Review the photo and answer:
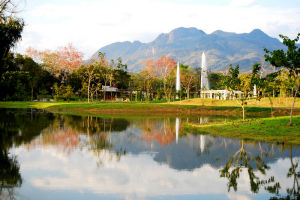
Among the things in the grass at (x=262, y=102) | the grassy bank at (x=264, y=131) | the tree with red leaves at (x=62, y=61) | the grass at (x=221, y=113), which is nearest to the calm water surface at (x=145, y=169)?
the grassy bank at (x=264, y=131)

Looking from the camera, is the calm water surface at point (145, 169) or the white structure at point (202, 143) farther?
the white structure at point (202, 143)

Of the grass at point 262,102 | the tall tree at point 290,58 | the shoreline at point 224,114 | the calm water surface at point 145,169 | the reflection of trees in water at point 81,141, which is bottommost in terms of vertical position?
the calm water surface at point 145,169

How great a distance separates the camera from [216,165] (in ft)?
41.3

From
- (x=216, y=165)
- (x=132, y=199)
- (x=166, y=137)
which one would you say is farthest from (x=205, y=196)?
(x=166, y=137)

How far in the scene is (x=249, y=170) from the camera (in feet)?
38.0

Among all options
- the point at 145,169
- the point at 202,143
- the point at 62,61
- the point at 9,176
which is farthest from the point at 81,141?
the point at 62,61

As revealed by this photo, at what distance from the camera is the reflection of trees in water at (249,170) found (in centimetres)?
977

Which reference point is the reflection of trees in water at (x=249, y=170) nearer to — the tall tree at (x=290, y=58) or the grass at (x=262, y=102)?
the tall tree at (x=290, y=58)

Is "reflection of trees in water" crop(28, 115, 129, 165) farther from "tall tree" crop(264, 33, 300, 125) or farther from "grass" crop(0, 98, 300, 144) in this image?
"tall tree" crop(264, 33, 300, 125)

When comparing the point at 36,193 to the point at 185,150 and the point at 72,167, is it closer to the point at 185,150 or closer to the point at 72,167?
the point at 72,167

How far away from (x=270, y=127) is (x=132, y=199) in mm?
15347

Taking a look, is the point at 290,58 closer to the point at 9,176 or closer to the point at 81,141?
the point at 81,141

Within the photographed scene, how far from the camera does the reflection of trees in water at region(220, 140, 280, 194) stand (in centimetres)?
977

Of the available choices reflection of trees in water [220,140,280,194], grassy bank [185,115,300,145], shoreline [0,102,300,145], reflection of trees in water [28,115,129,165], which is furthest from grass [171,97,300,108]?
reflection of trees in water [220,140,280,194]
